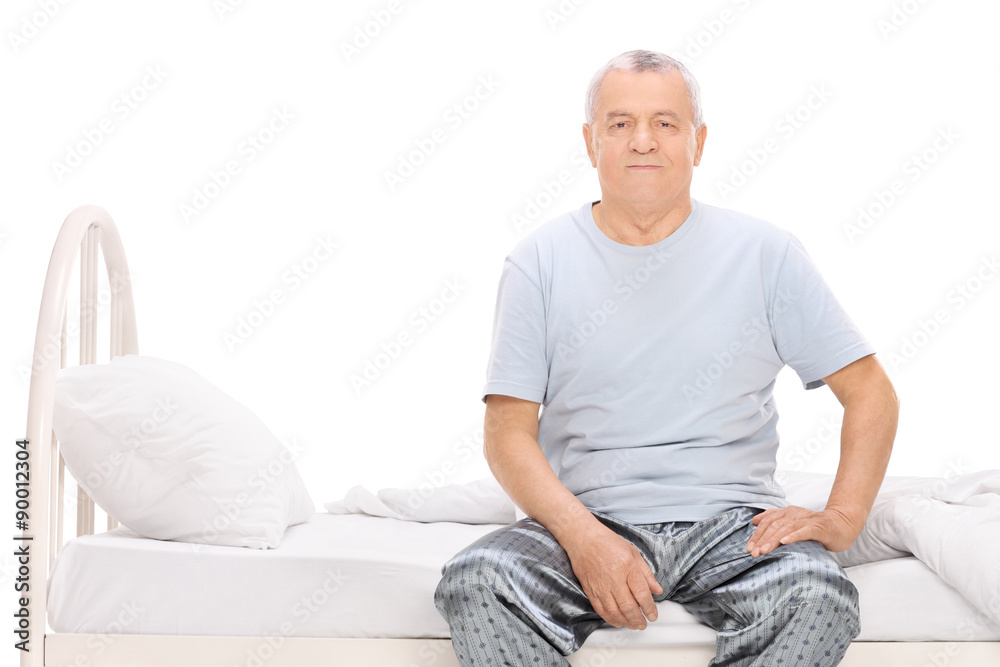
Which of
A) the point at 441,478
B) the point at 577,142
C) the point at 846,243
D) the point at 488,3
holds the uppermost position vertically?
the point at 488,3

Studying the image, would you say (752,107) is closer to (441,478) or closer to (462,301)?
(462,301)

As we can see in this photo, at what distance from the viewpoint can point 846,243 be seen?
95.3 inches

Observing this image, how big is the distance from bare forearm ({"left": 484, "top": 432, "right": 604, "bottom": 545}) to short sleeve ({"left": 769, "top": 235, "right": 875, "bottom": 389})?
17.7 inches

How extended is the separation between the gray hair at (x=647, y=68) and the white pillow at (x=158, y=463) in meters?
0.90

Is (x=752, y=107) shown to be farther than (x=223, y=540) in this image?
Yes

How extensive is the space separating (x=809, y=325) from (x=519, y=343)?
479 millimetres

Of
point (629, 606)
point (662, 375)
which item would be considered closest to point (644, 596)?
point (629, 606)

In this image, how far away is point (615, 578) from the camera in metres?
1.24

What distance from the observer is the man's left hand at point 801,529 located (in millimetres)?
1298

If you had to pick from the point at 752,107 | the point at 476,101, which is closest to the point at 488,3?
the point at 476,101

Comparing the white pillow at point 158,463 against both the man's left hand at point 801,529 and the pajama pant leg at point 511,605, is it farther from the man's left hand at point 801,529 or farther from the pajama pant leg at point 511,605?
the man's left hand at point 801,529

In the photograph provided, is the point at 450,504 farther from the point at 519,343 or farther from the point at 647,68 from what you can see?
the point at 647,68

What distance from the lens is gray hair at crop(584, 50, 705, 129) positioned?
1.47 m

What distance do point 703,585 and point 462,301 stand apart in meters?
1.29
